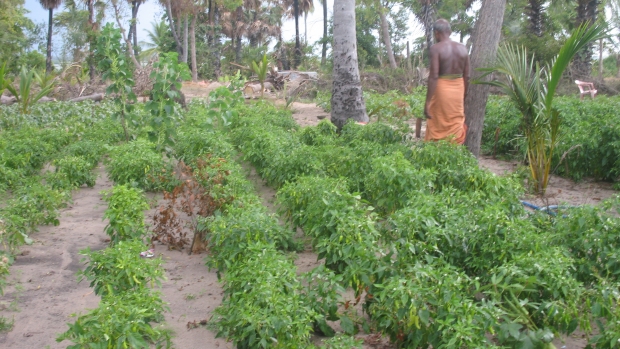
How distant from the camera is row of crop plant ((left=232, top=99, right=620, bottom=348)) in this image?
9.33 ft

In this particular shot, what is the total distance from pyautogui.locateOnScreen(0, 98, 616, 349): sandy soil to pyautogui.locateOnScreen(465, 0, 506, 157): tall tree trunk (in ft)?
4.66

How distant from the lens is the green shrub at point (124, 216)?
443 centimetres

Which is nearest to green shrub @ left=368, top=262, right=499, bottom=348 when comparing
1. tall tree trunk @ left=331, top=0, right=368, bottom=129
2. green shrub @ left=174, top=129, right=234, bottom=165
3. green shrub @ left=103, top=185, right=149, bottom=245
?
green shrub @ left=103, top=185, right=149, bottom=245

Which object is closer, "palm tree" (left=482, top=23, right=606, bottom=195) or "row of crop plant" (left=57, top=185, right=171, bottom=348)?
"row of crop plant" (left=57, top=185, right=171, bottom=348)

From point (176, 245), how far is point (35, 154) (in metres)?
3.67

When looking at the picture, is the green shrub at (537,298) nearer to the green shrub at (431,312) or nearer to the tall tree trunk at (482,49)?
the green shrub at (431,312)

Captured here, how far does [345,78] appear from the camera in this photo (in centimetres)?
1028

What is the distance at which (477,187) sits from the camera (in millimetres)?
4910

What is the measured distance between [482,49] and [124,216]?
4767 millimetres

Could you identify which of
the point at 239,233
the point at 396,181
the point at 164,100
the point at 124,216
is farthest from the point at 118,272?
the point at 164,100

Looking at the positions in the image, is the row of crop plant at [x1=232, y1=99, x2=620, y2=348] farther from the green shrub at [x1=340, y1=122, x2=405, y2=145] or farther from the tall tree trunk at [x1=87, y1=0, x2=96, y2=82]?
the tall tree trunk at [x1=87, y1=0, x2=96, y2=82]

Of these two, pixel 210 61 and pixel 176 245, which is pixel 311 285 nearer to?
pixel 176 245

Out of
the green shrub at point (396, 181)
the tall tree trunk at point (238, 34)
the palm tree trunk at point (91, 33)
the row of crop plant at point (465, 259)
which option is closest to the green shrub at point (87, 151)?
the row of crop plant at point (465, 259)

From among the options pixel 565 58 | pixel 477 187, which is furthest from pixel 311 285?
pixel 565 58
